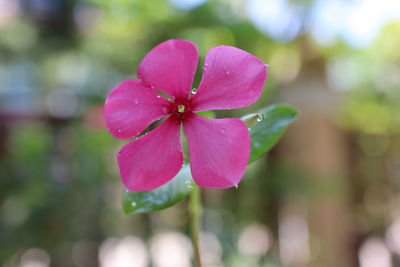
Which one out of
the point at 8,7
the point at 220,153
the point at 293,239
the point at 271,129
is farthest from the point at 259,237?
the point at 8,7

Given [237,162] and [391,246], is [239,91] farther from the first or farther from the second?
[391,246]

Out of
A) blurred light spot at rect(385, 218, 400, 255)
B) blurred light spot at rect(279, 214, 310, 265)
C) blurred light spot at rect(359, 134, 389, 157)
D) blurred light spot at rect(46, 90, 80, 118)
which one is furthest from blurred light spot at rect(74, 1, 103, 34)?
blurred light spot at rect(385, 218, 400, 255)

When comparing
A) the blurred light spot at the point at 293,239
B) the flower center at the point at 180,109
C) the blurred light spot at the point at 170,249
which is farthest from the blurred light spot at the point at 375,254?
the flower center at the point at 180,109

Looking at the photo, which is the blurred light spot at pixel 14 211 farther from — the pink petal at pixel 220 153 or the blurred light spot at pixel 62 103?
the pink petal at pixel 220 153

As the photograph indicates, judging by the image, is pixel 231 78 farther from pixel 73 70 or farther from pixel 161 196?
pixel 73 70

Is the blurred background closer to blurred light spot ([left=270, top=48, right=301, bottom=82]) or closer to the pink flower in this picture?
blurred light spot ([left=270, top=48, right=301, bottom=82])

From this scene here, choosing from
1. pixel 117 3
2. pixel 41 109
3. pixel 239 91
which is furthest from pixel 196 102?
pixel 41 109
